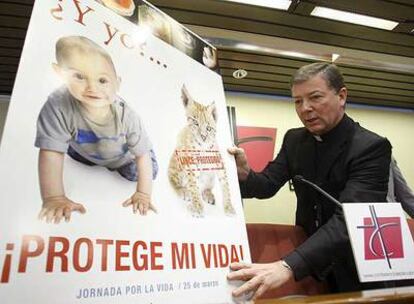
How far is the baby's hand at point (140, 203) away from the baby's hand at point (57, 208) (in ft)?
0.34

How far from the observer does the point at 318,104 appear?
1.28 m

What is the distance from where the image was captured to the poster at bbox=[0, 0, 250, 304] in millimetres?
536

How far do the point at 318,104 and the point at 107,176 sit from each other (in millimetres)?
890

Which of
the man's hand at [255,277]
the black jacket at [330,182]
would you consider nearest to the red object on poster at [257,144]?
the black jacket at [330,182]

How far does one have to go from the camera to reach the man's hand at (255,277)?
2.46 feet

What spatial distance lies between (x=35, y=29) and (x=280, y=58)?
6.04 ft

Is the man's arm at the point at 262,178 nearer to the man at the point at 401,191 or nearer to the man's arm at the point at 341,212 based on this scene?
the man's arm at the point at 341,212

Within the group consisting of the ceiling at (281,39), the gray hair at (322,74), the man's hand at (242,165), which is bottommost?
the man's hand at (242,165)

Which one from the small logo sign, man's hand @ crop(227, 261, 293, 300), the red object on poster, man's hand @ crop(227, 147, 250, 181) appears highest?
the red object on poster

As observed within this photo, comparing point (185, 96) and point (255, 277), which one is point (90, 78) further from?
point (255, 277)

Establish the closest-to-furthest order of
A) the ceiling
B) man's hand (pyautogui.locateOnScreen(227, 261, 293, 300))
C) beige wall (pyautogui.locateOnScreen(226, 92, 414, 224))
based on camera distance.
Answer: man's hand (pyautogui.locateOnScreen(227, 261, 293, 300))
the ceiling
beige wall (pyautogui.locateOnScreen(226, 92, 414, 224))

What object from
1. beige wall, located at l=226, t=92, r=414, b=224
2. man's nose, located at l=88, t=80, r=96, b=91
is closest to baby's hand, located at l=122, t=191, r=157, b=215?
man's nose, located at l=88, t=80, r=96, b=91

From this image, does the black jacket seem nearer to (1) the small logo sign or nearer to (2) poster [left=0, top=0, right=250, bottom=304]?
(1) the small logo sign

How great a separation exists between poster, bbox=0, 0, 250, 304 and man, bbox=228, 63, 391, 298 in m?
0.25
